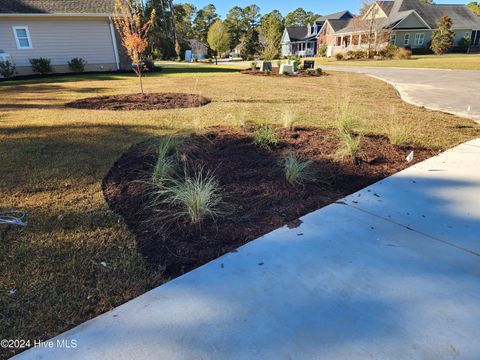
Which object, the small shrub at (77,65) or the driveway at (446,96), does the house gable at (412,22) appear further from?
the small shrub at (77,65)

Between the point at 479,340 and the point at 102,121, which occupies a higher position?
the point at 102,121

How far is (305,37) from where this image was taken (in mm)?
58344

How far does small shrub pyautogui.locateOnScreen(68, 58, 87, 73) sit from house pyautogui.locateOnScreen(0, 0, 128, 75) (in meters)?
0.27

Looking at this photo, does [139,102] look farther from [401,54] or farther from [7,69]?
[401,54]

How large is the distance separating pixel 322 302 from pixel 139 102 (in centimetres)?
835

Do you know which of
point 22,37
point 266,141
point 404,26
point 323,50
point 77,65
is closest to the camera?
point 266,141

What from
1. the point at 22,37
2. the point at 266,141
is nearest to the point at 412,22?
the point at 22,37

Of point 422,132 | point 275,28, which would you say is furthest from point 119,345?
point 275,28

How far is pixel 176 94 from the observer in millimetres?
10227

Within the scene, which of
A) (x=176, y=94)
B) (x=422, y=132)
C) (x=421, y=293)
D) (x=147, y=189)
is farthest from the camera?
(x=176, y=94)

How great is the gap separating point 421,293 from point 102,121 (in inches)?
259

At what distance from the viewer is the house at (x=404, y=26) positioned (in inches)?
1438

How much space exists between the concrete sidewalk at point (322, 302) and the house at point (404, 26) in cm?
3749

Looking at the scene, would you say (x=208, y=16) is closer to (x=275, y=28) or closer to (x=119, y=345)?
(x=275, y=28)
